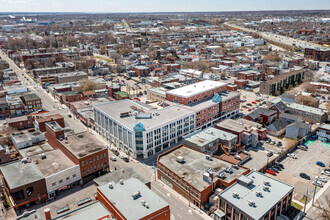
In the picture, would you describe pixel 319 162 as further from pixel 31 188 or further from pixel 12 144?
pixel 12 144

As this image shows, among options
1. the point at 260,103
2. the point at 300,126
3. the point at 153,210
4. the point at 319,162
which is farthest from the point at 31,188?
the point at 260,103

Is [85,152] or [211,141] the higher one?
[85,152]

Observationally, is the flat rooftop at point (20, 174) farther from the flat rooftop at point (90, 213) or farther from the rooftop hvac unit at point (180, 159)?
the rooftop hvac unit at point (180, 159)

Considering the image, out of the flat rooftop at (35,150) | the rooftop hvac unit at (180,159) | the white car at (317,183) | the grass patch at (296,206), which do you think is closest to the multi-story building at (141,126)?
the rooftop hvac unit at (180,159)

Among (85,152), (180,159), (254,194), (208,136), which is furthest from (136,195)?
(208,136)

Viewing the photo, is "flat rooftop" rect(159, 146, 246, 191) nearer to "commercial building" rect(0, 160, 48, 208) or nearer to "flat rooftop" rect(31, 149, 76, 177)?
"flat rooftop" rect(31, 149, 76, 177)

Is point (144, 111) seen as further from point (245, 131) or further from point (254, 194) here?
point (254, 194)
